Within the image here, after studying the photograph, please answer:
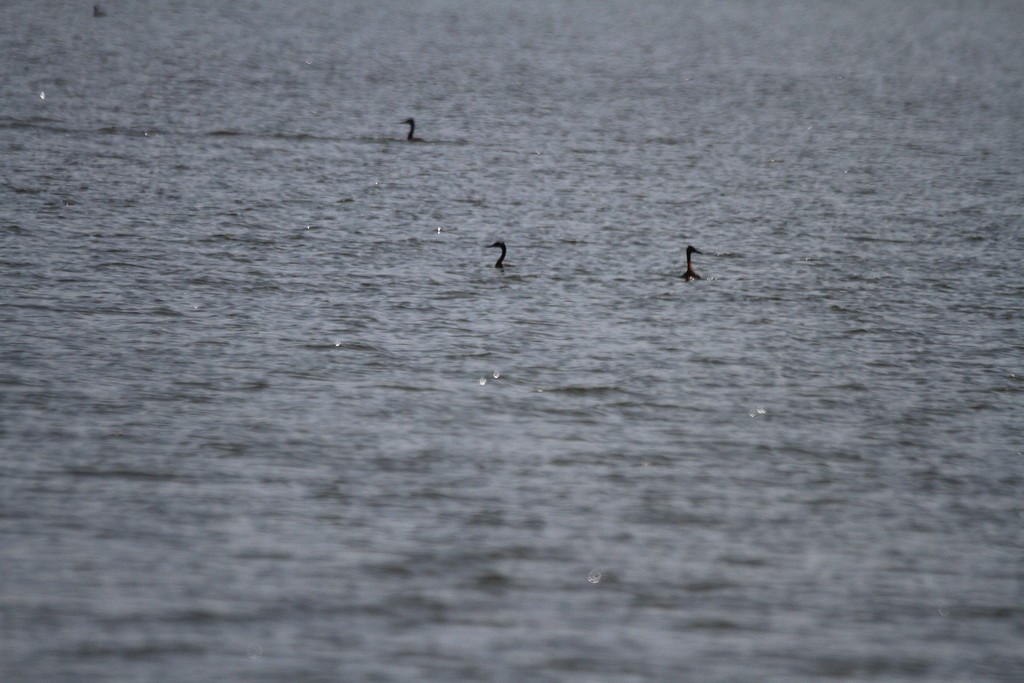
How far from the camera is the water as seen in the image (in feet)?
55.8

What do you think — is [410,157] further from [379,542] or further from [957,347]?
[379,542]

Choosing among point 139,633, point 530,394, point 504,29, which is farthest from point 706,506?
point 504,29

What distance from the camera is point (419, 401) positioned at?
25.3 metres

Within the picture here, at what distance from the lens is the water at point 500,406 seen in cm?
1702

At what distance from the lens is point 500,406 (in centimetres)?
2523

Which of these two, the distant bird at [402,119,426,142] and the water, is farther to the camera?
the distant bird at [402,119,426,142]

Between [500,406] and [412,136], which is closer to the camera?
[500,406]

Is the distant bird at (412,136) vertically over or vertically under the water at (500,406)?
over

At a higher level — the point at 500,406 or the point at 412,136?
the point at 412,136

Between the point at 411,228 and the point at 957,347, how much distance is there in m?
17.1

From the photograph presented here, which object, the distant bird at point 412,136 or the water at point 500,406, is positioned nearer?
the water at point 500,406

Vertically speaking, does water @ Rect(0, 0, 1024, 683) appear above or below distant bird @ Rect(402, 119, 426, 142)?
below

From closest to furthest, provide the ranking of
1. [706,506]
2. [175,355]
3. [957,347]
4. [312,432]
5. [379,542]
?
[379,542]
[706,506]
[312,432]
[175,355]
[957,347]

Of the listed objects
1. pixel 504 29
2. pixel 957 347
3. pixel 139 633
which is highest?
pixel 504 29
